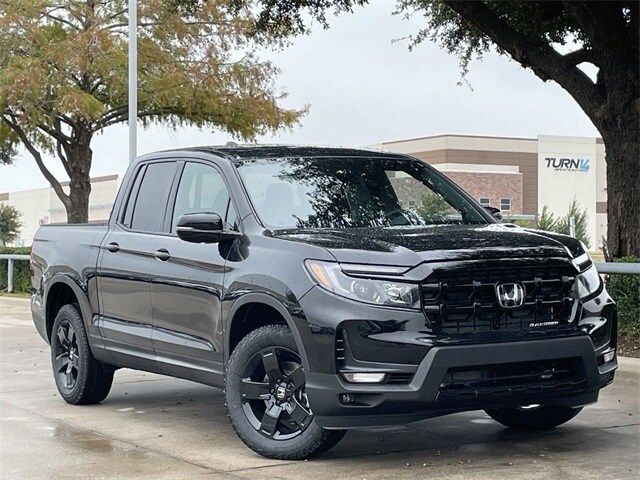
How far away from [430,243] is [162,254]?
2.21 metres

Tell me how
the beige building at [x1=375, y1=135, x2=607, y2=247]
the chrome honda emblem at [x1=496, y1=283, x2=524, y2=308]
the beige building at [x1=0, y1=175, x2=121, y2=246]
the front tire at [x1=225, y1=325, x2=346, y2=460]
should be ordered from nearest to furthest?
the chrome honda emblem at [x1=496, y1=283, x2=524, y2=308]
the front tire at [x1=225, y1=325, x2=346, y2=460]
the beige building at [x1=0, y1=175, x2=121, y2=246]
the beige building at [x1=375, y1=135, x2=607, y2=247]

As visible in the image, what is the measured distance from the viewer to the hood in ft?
23.0

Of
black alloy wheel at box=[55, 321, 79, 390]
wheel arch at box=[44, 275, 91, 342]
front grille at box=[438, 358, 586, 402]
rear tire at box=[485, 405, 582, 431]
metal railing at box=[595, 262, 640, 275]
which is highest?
metal railing at box=[595, 262, 640, 275]

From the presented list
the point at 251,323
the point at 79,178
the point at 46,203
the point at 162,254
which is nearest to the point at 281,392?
the point at 251,323

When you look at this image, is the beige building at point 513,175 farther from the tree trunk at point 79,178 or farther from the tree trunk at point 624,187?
the tree trunk at point 624,187

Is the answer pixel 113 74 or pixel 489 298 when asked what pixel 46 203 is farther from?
pixel 489 298

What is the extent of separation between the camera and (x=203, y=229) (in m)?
7.88

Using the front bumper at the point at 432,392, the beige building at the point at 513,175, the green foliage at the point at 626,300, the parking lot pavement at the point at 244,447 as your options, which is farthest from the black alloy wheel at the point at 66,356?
Answer: the beige building at the point at 513,175

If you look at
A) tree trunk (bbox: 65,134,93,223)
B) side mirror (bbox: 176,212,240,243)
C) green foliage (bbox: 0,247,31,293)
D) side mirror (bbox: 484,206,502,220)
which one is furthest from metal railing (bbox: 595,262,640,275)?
tree trunk (bbox: 65,134,93,223)

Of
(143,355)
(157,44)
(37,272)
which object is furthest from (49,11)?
(143,355)

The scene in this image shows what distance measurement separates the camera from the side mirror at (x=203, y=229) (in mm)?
7840

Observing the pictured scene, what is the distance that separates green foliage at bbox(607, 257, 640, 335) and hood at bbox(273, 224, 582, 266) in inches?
231

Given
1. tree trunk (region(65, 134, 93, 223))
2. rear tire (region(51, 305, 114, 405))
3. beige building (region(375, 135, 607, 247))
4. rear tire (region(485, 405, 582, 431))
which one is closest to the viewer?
rear tire (region(485, 405, 582, 431))

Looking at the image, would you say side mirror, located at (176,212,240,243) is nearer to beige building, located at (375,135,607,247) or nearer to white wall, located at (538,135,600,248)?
beige building, located at (375,135,607,247)
